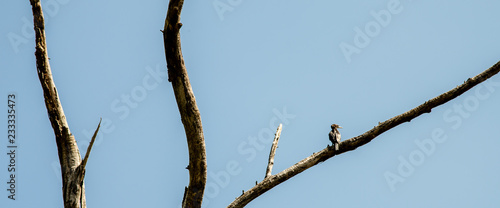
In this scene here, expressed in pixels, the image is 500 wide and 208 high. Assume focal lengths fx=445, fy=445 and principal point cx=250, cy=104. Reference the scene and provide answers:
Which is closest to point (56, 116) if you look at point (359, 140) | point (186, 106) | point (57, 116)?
point (57, 116)

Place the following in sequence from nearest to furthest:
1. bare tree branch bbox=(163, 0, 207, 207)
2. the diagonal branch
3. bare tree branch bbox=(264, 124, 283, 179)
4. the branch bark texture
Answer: bare tree branch bbox=(163, 0, 207, 207) < the branch bark texture < the diagonal branch < bare tree branch bbox=(264, 124, 283, 179)

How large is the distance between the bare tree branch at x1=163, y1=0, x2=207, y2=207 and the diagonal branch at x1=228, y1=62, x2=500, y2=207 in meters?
0.45

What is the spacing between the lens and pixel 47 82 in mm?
4363

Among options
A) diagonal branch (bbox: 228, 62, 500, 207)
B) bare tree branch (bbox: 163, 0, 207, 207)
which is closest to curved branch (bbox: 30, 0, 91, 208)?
bare tree branch (bbox: 163, 0, 207, 207)

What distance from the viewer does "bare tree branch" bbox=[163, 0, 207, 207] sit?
4.10 meters

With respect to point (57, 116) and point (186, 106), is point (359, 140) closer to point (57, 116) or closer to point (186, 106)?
point (186, 106)

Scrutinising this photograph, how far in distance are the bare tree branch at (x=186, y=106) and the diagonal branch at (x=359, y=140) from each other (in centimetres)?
45

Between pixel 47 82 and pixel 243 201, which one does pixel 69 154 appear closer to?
pixel 47 82

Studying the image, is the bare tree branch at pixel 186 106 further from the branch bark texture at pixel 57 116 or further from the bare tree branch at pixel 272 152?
the branch bark texture at pixel 57 116

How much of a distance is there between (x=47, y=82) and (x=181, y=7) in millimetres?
1548

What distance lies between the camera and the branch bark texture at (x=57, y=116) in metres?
4.28

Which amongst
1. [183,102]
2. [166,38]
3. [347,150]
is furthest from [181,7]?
[347,150]

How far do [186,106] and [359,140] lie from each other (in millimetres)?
2163

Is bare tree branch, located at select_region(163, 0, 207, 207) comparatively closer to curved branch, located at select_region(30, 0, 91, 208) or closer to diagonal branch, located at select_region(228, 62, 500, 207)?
diagonal branch, located at select_region(228, 62, 500, 207)
